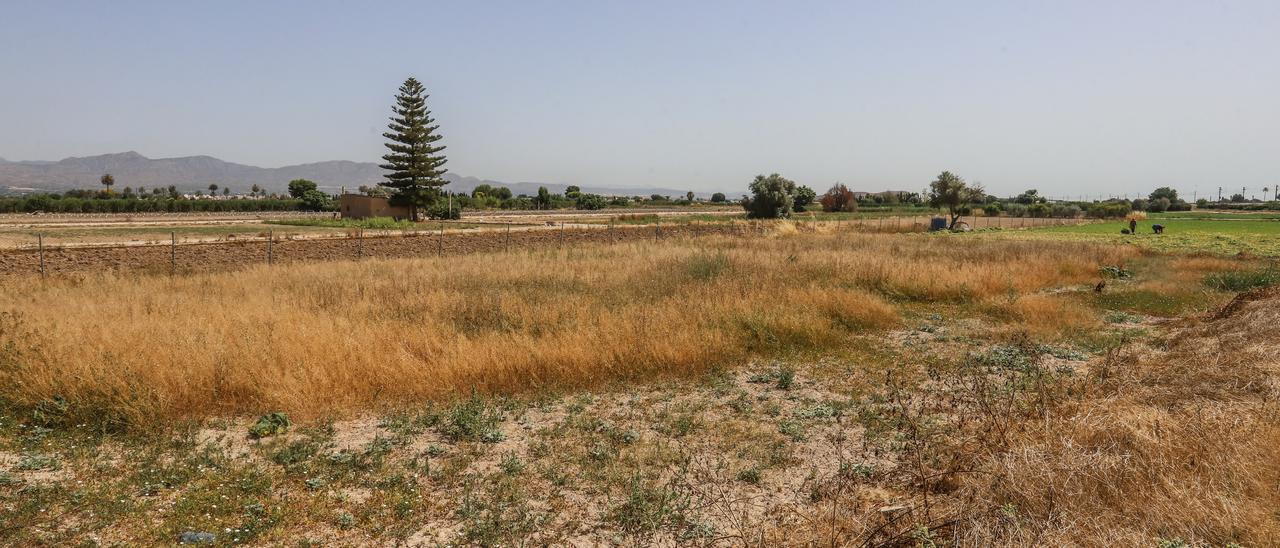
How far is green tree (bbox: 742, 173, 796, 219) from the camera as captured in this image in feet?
234

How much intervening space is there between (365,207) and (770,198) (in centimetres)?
4202

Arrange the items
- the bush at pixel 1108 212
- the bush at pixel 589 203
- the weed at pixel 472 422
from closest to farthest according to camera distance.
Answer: the weed at pixel 472 422
the bush at pixel 1108 212
the bush at pixel 589 203

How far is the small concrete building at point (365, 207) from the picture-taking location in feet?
198

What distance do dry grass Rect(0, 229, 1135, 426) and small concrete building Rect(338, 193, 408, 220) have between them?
44719 mm

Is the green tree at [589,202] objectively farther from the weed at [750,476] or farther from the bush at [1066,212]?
the weed at [750,476]

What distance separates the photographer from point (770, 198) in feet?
234

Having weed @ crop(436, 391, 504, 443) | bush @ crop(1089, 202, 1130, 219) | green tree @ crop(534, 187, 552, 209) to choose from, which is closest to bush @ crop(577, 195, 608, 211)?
green tree @ crop(534, 187, 552, 209)

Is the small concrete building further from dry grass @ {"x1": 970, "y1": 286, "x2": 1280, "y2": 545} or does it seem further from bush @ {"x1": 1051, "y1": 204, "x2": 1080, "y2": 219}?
bush @ {"x1": 1051, "y1": 204, "x2": 1080, "y2": 219}

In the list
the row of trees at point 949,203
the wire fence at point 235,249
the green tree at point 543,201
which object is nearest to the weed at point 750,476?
the wire fence at point 235,249

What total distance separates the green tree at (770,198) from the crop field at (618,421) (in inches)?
2295

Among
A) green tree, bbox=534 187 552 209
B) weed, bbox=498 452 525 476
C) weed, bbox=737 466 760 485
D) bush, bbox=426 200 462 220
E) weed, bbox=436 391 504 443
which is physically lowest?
weed, bbox=737 466 760 485

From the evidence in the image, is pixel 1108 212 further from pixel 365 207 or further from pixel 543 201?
pixel 365 207

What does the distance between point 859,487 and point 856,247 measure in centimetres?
2522

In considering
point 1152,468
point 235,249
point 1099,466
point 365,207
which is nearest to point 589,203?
point 365,207
